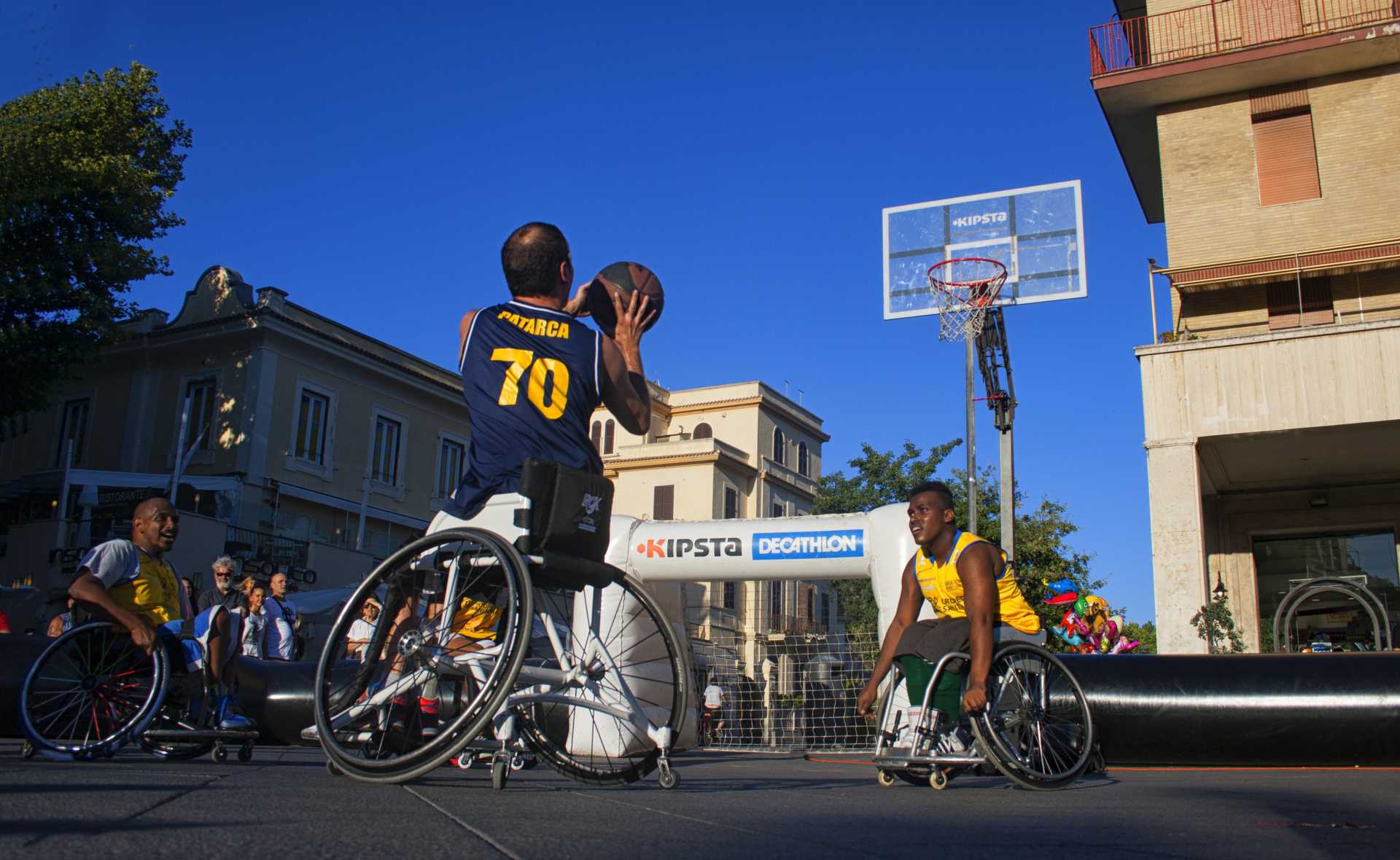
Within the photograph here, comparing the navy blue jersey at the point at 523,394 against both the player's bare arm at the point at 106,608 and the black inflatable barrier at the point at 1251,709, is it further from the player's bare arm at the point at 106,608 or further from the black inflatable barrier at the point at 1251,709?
the black inflatable barrier at the point at 1251,709

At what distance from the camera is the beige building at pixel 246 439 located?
88.6ft

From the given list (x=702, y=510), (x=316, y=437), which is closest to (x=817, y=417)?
(x=702, y=510)

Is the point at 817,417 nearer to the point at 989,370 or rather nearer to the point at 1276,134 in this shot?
the point at 989,370

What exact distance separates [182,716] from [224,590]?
3133 mm

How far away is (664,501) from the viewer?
49.9 metres

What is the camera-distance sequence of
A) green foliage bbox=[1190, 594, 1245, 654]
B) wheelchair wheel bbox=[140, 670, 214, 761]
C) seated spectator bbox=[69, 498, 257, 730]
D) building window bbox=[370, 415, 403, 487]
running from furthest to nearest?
A: building window bbox=[370, 415, 403, 487] < green foliage bbox=[1190, 594, 1245, 654] < wheelchair wheel bbox=[140, 670, 214, 761] < seated spectator bbox=[69, 498, 257, 730]

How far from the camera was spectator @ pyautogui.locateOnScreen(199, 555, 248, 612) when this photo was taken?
25.8ft

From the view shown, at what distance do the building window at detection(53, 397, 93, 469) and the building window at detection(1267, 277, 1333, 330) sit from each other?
30.1 meters

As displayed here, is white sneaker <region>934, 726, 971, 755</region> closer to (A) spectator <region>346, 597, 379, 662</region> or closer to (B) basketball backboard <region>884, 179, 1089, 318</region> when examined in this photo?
(A) spectator <region>346, 597, 379, 662</region>

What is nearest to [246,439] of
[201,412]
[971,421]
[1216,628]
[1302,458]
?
[201,412]

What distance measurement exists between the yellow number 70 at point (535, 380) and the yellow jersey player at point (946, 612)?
1854mm

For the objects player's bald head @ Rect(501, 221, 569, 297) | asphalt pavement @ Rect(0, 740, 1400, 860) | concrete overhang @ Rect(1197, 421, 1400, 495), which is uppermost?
concrete overhang @ Rect(1197, 421, 1400, 495)

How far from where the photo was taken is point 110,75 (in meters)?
22.3

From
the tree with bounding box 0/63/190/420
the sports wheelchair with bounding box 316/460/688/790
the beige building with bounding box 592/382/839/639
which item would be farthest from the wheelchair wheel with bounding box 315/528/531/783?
the beige building with bounding box 592/382/839/639
